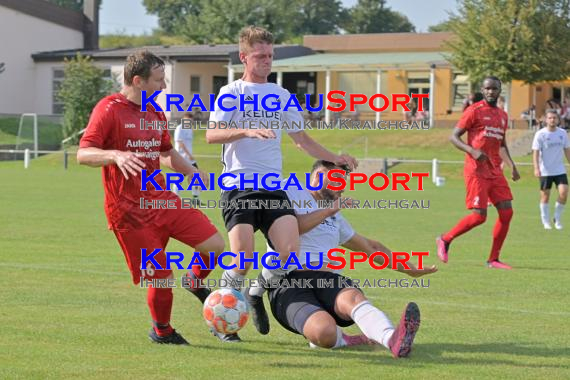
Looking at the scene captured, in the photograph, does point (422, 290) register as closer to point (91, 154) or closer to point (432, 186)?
point (91, 154)

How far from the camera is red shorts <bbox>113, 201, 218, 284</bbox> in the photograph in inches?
295

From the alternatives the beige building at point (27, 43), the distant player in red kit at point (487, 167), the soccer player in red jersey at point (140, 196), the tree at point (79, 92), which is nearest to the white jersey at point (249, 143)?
the soccer player in red jersey at point (140, 196)

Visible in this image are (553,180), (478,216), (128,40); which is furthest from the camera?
(128,40)

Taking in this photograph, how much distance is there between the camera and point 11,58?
203ft

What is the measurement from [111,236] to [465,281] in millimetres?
6488

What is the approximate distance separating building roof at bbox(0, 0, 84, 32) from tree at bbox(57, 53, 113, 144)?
1071 cm

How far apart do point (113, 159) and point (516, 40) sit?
4616 centimetres

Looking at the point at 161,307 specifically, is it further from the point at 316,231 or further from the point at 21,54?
the point at 21,54

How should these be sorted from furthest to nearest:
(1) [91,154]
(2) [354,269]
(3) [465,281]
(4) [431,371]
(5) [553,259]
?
(5) [553,259] → (2) [354,269] → (3) [465,281] → (1) [91,154] → (4) [431,371]

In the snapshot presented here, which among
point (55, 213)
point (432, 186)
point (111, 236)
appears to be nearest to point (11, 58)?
point (432, 186)

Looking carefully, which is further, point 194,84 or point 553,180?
point 194,84

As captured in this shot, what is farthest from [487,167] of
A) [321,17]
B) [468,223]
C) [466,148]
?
[321,17]

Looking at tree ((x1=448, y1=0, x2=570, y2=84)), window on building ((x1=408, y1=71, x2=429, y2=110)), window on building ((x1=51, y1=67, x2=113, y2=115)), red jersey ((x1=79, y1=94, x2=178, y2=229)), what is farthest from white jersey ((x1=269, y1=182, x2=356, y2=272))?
window on building ((x1=51, y1=67, x2=113, y2=115))

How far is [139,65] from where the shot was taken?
7434 mm
